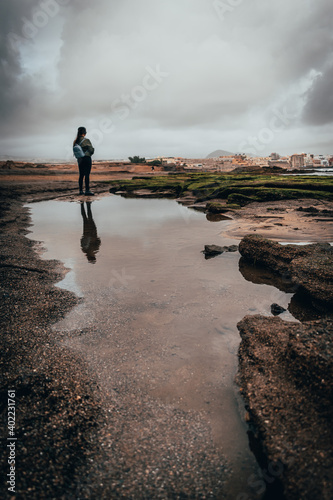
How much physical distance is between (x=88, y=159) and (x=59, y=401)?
42.3 ft

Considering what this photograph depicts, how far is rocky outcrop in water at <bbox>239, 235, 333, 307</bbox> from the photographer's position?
306cm

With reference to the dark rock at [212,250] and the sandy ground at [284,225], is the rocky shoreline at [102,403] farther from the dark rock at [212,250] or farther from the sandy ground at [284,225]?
the sandy ground at [284,225]

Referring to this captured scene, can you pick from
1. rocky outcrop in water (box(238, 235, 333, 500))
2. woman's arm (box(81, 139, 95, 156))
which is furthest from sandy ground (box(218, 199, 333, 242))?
woman's arm (box(81, 139, 95, 156))

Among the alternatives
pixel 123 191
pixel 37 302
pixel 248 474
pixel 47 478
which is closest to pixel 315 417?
pixel 248 474

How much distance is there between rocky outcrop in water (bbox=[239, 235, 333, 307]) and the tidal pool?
302 millimetres

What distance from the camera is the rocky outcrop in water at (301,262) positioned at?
3056 millimetres

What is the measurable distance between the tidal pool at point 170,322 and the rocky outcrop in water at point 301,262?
0.99 feet

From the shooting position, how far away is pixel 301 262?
351 centimetres

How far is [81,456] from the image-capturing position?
4.97ft

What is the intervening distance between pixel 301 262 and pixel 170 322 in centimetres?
178

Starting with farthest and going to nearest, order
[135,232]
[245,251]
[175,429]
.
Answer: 1. [135,232]
2. [245,251]
3. [175,429]

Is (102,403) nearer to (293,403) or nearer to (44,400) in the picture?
(44,400)

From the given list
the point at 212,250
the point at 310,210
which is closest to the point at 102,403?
the point at 212,250

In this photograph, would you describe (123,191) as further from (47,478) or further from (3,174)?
(47,478)
